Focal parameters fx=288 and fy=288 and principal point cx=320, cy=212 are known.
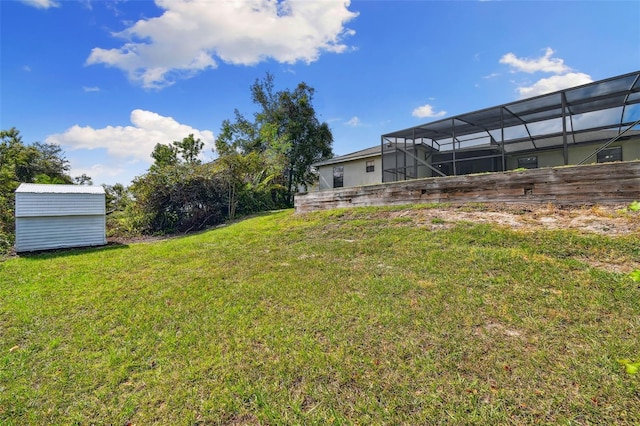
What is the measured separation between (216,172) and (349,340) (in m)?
10.1

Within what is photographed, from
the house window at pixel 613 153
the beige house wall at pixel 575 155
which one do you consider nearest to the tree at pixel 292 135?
the beige house wall at pixel 575 155

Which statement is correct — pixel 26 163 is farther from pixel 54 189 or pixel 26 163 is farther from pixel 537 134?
pixel 537 134

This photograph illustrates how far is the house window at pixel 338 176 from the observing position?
14.0 m

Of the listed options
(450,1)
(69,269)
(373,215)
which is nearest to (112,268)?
(69,269)

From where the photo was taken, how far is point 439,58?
9.05 meters

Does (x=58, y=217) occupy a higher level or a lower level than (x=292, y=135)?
lower

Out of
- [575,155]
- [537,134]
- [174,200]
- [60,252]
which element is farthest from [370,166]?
[60,252]

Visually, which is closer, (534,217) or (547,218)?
(547,218)

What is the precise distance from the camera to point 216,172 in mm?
11219

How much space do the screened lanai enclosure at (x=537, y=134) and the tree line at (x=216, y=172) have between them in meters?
6.05

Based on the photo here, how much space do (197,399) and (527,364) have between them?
91.7 inches

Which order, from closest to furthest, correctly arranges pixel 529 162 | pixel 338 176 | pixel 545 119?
pixel 545 119 < pixel 529 162 < pixel 338 176

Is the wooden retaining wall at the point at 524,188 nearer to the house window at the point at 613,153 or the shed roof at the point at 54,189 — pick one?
the shed roof at the point at 54,189

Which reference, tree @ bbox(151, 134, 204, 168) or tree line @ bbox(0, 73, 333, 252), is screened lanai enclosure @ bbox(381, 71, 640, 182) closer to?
tree line @ bbox(0, 73, 333, 252)
